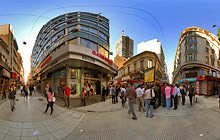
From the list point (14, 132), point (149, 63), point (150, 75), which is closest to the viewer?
point (14, 132)

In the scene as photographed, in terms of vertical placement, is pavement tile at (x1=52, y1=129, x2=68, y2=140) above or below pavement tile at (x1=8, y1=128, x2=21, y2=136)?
below

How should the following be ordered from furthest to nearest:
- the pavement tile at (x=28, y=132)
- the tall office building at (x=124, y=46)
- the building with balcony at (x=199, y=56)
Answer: the tall office building at (x=124, y=46), the building with balcony at (x=199, y=56), the pavement tile at (x=28, y=132)

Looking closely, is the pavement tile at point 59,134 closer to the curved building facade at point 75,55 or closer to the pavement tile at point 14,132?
the pavement tile at point 14,132

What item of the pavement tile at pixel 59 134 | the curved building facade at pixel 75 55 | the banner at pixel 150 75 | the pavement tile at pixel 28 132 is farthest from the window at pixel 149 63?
the pavement tile at pixel 28 132

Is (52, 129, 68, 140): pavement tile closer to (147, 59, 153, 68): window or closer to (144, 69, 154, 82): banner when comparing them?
(144, 69, 154, 82): banner

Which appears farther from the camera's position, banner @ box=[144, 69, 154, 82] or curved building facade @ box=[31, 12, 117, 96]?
curved building facade @ box=[31, 12, 117, 96]

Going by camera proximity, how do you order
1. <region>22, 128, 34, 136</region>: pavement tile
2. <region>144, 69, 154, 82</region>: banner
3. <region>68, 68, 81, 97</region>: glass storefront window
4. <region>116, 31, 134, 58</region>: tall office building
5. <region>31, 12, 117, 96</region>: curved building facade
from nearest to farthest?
<region>22, 128, 34, 136</region>: pavement tile → <region>144, 69, 154, 82</region>: banner → <region>31, 12, 117, 96</region>: curved building facade → <region>68, 68, 81, 97</region>: glass storefront window → <region>116, 31, 134, 58</region>: tall office building

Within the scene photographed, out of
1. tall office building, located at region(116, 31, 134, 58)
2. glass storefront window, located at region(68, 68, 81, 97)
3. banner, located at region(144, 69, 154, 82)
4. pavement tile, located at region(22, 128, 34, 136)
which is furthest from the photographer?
tall office building, located at region(116, 31, 134, 58)

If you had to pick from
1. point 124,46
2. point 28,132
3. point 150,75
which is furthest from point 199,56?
point 124,46

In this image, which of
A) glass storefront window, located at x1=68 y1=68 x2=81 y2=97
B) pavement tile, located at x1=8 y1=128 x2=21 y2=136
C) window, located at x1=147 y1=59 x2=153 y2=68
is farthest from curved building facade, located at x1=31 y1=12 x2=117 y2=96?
window, located at x1=147 y1=59 x2=153 y2=68

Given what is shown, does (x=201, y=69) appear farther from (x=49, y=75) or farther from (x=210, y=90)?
(x=49, y=75)

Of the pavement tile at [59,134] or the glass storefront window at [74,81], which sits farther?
the glass storefront window at [74,81]

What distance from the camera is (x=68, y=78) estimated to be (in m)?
13.1

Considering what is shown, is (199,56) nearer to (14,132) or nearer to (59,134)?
(59,134)
